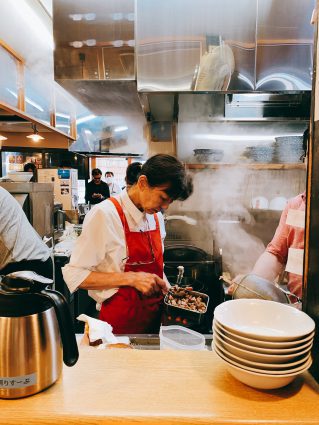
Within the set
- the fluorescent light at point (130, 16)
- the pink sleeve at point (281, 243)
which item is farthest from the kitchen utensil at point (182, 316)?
the fluorescent light at point (130, 16)

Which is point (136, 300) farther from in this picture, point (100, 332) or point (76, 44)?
point (76, 44)

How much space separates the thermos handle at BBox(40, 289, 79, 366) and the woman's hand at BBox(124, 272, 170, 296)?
95 centimetres

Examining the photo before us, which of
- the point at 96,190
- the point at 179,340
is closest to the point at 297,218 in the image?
the point at 179,340

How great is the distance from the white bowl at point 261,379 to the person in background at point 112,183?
318 inches

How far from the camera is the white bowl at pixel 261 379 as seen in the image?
0.72 metres

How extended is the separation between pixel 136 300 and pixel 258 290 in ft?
2.47

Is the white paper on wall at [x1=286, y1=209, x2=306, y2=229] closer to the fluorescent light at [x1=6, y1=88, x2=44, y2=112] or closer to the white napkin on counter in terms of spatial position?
the white napkin on counter

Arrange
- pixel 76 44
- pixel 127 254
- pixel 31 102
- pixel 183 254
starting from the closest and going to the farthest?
1. pixel 127 254
2. pixel 76 44
3. pixel 183 254
4. pixel 31 102

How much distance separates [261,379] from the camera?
0.73m

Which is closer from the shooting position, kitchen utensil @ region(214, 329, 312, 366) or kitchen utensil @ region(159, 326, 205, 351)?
kitchen utensil @ region(214, 329, 312, 366)

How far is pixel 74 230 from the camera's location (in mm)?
4602

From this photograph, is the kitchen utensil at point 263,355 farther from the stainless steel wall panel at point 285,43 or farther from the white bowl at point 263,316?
the stainless steel wall panel at point 285,43

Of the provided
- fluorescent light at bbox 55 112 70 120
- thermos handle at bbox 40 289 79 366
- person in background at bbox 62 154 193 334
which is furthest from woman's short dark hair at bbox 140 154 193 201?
fluorescent light at bbox 55 112 70 120

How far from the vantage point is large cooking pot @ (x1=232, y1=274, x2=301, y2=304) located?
1260 mm
